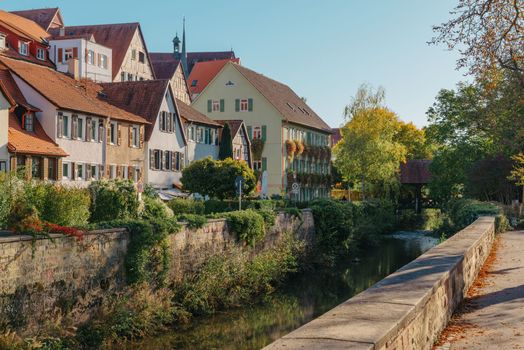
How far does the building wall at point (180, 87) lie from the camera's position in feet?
239

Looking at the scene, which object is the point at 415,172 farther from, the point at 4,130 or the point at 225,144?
the point at 4,130

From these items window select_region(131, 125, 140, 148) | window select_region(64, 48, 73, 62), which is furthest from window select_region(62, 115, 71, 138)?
window select_region(64, 48, 73, 62)

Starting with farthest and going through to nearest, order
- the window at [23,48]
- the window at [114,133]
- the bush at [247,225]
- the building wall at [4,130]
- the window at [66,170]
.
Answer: the window at [23,48], the window at [114,133], the window at [66,170], the building wall at [4,130], the bush at [247,225]

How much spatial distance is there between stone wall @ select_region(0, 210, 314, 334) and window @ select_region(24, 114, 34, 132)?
808 inches

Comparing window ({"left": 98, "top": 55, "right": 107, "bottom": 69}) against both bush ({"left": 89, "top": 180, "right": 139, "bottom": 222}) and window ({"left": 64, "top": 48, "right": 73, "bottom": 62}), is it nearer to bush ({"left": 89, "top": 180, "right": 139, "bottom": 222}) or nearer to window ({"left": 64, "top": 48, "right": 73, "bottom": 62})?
window ({"left": 64, "top": 48, "right": 73, "bottom": 62})

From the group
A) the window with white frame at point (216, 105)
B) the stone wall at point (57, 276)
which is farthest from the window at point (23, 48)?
the stone wall at point (57, 276)

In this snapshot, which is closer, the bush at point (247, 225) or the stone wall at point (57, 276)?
the stone wall at point (57, 276)

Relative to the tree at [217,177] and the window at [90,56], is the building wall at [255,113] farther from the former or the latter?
the tree at [217,177]

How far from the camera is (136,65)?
72500 millimetres

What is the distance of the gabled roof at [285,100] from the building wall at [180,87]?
7228 mm

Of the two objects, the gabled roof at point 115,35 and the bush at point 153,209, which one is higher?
the gabled roof at point 115,35

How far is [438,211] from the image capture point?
232 feet

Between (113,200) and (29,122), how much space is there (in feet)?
45.1

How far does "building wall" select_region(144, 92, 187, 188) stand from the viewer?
48.6 m
